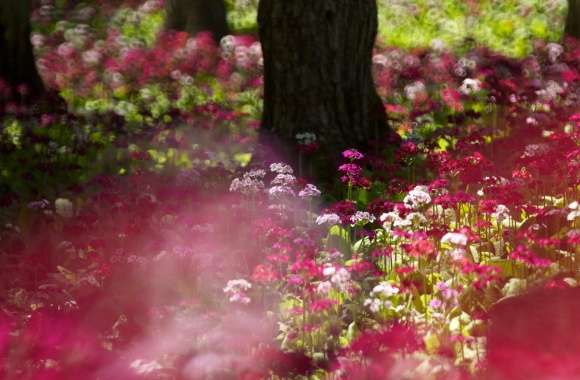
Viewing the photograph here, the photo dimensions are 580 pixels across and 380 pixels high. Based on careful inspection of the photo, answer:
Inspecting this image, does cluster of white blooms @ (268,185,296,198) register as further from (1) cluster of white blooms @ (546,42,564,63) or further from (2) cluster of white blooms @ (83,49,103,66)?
(2) cluster of white blooms @ (83,49,103,66)

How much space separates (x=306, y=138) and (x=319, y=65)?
65cm

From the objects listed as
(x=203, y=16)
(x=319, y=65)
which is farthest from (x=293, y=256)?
(x=203, y=16)

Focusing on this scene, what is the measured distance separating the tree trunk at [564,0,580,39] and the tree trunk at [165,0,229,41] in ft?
15.4

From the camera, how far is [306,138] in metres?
6.71

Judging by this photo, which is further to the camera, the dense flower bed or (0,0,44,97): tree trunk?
(0,0,44,97): tree trunk

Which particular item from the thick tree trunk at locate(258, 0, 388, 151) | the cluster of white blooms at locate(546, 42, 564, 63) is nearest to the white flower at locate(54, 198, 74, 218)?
the thick tree trunk at locate(258, 0, 388, 151)

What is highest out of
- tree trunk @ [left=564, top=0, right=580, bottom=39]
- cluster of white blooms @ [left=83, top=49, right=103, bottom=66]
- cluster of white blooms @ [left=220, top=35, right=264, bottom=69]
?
tree trunk @ [left=564, top=0, right=580, bottom=39]

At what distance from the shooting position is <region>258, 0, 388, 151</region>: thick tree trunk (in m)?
6.93

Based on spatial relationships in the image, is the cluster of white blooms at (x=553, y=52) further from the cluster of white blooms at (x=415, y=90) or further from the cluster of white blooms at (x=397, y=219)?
the cluster of white blooms at (x=397, y=219)

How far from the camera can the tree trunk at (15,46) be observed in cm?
1005

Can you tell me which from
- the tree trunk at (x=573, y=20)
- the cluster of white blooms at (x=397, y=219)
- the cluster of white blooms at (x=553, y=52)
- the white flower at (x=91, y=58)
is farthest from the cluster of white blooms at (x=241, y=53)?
the cluster of white blooms at (x=397, y=219)

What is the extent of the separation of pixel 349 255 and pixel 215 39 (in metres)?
8.38

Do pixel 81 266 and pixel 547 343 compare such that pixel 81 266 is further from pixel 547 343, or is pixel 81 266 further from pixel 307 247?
pixel 547 343

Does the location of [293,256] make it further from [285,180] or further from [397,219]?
[397,219]
